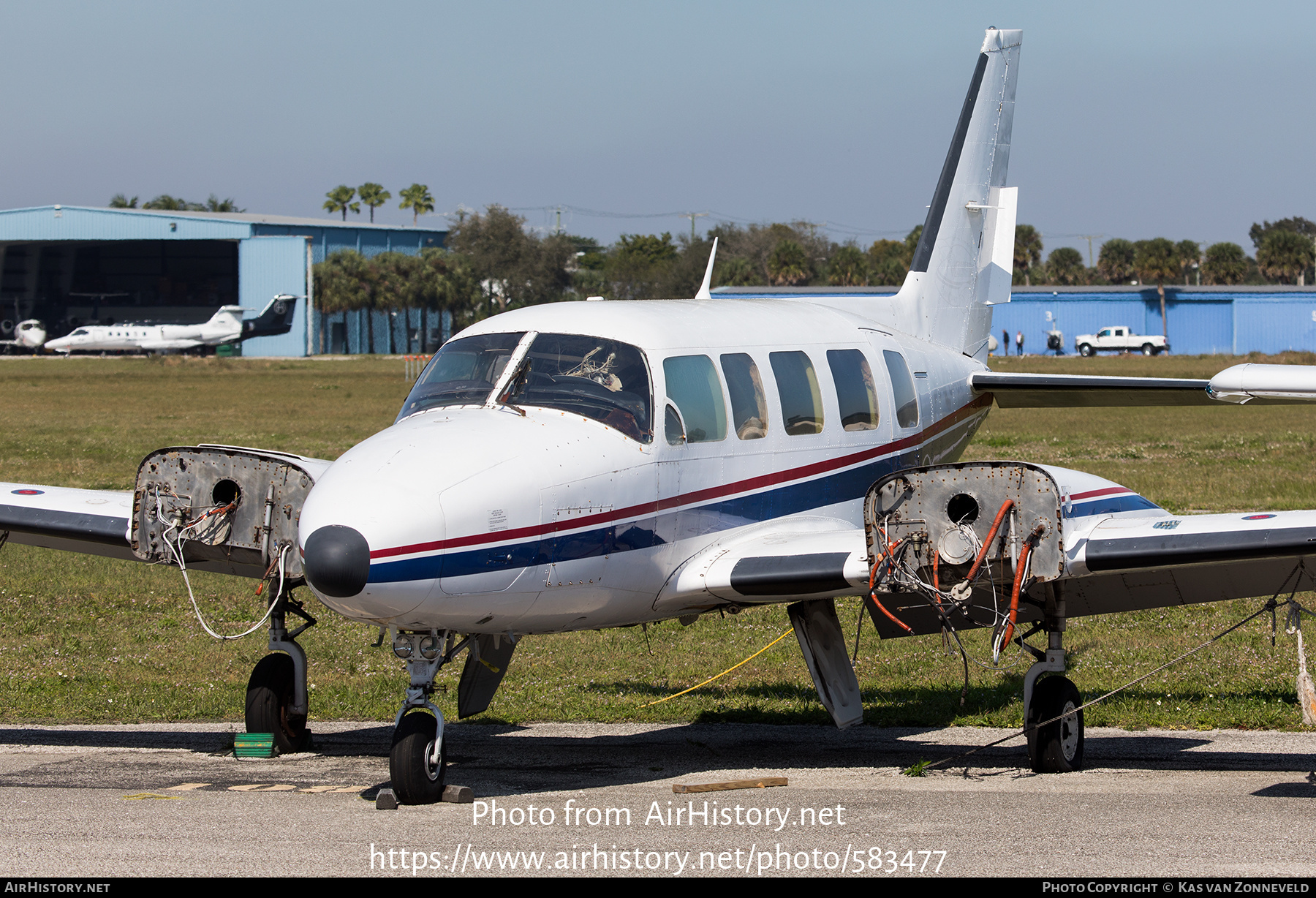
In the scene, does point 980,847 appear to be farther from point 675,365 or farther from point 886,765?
point 675,365

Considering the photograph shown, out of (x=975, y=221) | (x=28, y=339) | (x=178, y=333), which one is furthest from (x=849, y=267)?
(x=975, y=221)

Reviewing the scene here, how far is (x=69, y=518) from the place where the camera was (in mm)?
9961

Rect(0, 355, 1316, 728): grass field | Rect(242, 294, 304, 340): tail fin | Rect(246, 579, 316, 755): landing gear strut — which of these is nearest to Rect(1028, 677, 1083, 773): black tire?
Rect(0, 355, 1316, 728): grass field

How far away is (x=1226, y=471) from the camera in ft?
94.2

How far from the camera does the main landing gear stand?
30.4 ft

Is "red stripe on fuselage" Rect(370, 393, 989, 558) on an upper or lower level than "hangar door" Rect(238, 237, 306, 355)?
lower

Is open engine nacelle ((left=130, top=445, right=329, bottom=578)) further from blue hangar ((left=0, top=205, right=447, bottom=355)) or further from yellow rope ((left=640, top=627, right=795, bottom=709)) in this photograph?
blue hangar ((left=0, top=205, right=447, bottom=355))

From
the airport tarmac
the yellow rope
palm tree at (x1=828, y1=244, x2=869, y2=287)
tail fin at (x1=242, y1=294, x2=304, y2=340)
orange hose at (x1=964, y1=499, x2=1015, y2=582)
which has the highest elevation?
palm tree at (x1=828, y1=244, x2=869, y2=287)

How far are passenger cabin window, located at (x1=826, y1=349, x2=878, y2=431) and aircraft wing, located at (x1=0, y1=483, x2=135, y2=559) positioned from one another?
5098 mm

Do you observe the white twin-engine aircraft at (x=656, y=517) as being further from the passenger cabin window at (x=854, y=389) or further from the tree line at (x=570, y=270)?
the tree line at (x=570, y=270)

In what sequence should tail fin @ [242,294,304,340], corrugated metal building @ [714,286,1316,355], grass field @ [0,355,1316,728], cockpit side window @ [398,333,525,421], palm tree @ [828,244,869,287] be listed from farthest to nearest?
1. palm tree @ [828,244,869,287]
2. tail fin @ [242,294,304,340]
3. corrugated metal building @ [714,286,1316,355]
4. grass field @ [0,355,1316,728]
5. cockpit side window @ [398,333,525,421]

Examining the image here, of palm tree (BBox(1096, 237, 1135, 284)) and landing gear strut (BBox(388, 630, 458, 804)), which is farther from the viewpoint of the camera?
palm tree (BBox(1096, 237, 1135, 284))

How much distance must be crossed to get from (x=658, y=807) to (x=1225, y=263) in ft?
419

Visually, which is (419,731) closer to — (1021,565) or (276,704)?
(276,704)
